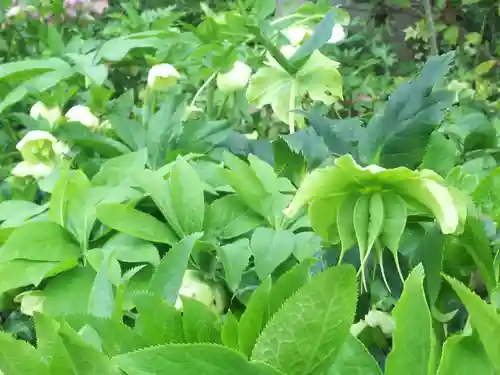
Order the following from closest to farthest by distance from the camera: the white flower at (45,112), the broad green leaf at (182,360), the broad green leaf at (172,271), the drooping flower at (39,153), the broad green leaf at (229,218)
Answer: the broad green leaf at (182,360)
the broad green leaf at (172,271)
the broad green leaf at (229,218)
the drooping flower at (39,153)
the white flower at (45,112)

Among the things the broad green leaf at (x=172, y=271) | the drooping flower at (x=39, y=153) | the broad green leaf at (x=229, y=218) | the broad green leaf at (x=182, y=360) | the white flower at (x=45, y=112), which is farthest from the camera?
the white flower at (x=45, y=112)

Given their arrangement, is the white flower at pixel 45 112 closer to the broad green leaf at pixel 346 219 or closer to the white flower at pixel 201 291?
the white flower at pixel 201 291

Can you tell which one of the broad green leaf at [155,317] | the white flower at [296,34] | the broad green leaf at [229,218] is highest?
the broad green leaf at [155,317]

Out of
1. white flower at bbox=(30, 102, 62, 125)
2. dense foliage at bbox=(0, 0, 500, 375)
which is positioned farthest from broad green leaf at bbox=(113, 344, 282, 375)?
white flower at bbox=(30, 102, 62, 125)

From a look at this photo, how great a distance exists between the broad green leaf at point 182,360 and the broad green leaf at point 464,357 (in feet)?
0.27

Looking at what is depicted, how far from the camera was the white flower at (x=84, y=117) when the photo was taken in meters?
0.69

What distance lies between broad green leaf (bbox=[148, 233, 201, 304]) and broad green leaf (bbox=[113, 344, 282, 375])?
0.33 feet

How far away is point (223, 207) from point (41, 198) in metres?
0.25

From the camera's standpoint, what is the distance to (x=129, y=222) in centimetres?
43

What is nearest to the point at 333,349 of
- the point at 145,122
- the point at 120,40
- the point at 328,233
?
the point at 328,233

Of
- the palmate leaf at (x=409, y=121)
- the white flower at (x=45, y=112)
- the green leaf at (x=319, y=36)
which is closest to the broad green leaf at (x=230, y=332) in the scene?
the palmate leaf at (x=409, y=121)

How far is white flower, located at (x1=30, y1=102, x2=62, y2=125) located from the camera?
75cm

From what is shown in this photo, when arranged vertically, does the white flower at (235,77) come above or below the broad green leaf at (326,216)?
below

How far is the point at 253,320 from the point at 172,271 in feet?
0.24
